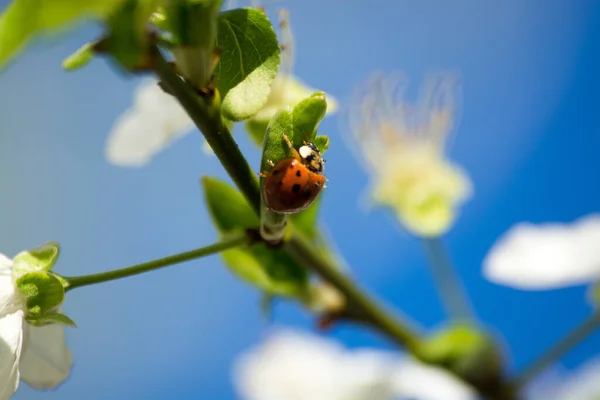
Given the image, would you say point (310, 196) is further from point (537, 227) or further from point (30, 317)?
point (537, 227)

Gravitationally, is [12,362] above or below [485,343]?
below

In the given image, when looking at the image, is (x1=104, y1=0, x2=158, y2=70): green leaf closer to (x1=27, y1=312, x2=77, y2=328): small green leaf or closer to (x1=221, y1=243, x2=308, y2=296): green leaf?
(x1=27, y1=312, x2=77, y2=328): small green leaf

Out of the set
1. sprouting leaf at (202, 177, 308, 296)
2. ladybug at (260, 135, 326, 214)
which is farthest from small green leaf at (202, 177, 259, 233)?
ladybug at (260, 135, 326, 214)

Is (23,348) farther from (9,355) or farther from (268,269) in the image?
(268,269)

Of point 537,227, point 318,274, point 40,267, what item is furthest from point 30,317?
point 537,227

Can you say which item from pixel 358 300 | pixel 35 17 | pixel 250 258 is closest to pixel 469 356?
pixel 358 300
